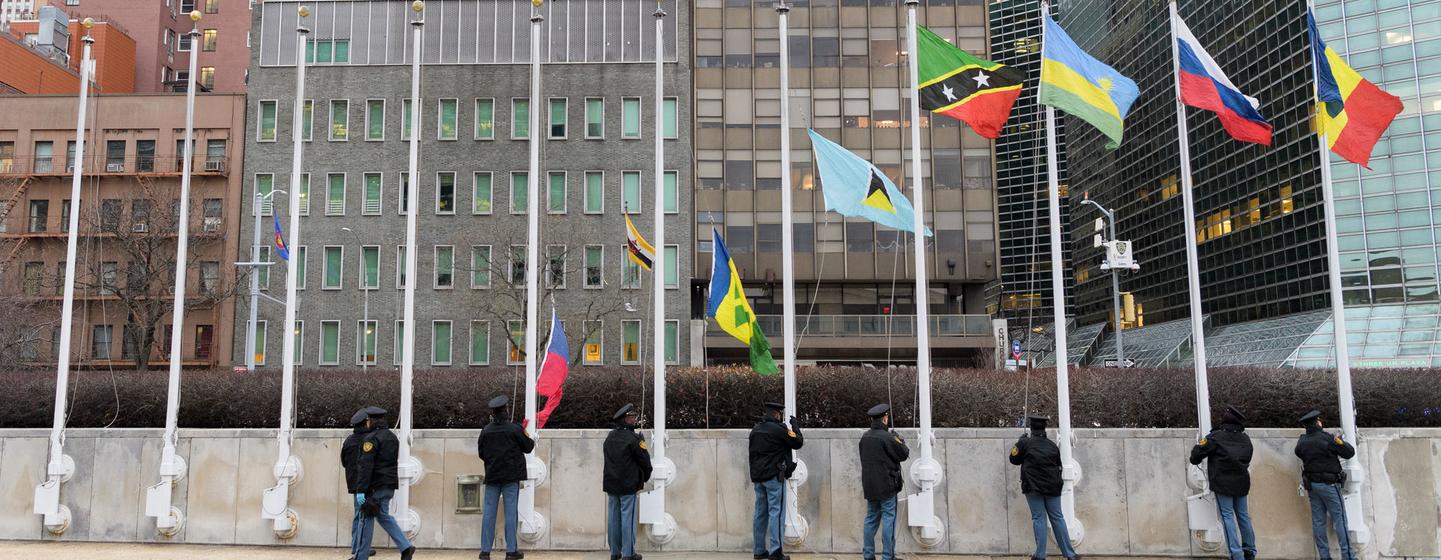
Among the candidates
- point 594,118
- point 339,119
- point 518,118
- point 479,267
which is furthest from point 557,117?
point 339,119

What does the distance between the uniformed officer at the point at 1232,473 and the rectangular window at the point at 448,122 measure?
136ft

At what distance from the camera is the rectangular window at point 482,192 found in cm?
4725

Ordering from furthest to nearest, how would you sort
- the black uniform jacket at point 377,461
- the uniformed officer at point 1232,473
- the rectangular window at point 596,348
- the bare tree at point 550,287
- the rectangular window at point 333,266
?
1. the rectangular window at point 333,266
2. the rectangular window at point 596,348
3. the bare tree at point 550,287
4. the uniformed officer at point 1232,473
5. the black uniform jacket at point 377,461

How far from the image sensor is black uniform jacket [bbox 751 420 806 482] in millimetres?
11484

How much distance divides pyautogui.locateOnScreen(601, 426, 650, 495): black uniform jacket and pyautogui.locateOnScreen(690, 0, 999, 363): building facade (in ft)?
117

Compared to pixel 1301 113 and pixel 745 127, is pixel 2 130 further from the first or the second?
pixel 1301 113

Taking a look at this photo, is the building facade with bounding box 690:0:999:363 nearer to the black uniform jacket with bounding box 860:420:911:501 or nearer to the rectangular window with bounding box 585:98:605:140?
the rectangular window with bounding box 585:98:605:140

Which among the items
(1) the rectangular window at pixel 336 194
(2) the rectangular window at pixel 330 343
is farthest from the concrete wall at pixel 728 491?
(1) the rectangular window at pixel 336 194

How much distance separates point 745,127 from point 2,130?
36597 millimetres

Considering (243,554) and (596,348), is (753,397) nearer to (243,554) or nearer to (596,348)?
(243,554)

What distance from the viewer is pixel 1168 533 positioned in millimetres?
12438

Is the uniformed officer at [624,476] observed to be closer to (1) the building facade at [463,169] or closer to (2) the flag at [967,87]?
(2) the flag at [967,87]

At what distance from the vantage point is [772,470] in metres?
11.5

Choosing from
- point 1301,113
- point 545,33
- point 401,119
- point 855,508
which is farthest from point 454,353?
point 1301,113
